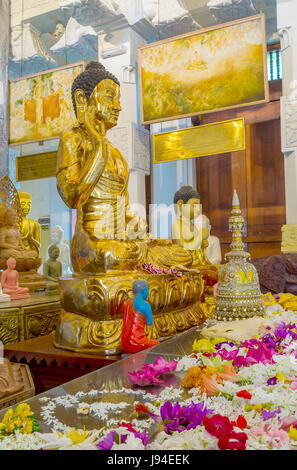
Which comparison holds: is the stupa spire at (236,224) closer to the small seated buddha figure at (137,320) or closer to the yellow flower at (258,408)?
the small seated buddha figure at (137,320)

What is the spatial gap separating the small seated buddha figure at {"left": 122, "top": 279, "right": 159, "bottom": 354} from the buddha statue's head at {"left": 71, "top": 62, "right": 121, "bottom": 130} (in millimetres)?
1037

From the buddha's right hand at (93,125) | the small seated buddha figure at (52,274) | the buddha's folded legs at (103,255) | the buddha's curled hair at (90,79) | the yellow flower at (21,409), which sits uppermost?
the buddha's curled hair at (90,79)

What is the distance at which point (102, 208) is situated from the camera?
2.32m

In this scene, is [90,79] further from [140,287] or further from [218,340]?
[218,340]

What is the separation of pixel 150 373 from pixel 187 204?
308 centimetres

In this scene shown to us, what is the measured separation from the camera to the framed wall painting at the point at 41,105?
5.63 metres

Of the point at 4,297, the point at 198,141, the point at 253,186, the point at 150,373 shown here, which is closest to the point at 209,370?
the point at 150,373

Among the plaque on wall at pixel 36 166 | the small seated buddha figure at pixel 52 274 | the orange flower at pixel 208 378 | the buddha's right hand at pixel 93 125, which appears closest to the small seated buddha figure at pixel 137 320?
the orange flower at pixel 208 378

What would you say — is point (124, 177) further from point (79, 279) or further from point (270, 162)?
point (270, 162)

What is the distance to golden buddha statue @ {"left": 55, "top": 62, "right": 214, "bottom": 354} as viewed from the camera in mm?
1983

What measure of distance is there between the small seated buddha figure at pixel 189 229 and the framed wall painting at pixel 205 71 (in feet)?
3.57

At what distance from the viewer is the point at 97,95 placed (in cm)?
235
